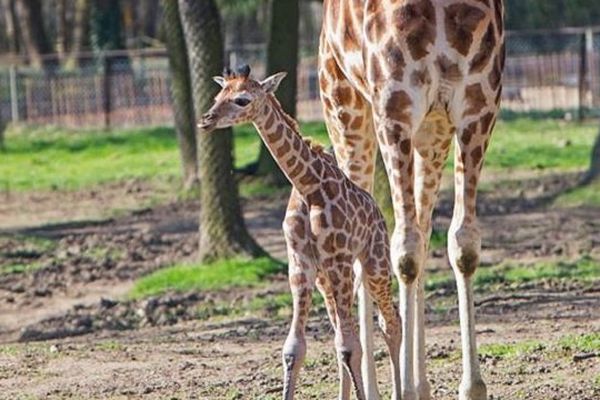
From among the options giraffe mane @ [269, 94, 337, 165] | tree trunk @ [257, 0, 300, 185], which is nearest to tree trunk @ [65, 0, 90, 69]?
tree trunk @ [257, 0, 300, 185]

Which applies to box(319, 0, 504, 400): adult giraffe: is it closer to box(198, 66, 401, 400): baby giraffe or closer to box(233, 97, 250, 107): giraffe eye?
box(198, 66, 401, 400): baby giraffe

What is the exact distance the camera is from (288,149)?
694cm

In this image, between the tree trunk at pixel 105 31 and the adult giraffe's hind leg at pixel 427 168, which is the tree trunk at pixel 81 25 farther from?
the adult giraffe's hind leg at pixel 427 168

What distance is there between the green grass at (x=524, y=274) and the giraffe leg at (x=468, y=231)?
4.98m

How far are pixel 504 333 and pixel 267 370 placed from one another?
5.26 ft

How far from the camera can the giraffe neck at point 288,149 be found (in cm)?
690

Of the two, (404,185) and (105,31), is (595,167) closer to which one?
(404,185)

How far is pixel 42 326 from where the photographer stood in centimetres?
1209

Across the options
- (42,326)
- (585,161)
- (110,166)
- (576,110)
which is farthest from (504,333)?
(576,110)

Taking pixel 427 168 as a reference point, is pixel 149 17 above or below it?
below

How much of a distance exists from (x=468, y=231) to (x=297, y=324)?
37.6 inches

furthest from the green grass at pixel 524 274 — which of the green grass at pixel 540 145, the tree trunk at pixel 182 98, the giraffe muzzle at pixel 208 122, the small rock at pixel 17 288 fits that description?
the green grass at pixel 540 145

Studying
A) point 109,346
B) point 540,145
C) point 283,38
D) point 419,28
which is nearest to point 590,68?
point 540,145

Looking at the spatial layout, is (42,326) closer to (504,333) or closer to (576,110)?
(504,333)
